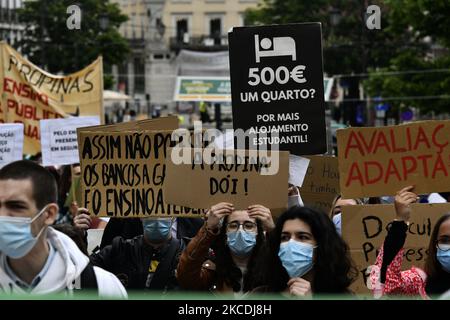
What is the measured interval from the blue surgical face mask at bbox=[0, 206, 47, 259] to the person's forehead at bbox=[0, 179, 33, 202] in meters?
0.09

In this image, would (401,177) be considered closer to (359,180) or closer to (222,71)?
(359,180)

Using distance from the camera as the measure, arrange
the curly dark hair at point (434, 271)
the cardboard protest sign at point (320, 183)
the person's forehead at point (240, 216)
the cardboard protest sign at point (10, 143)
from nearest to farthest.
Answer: the curly dark hair at point (434, 271), the person's forehead at point (240, 216), the cardboard protest sign at point (320, 183), the cardboard protest sign at point (10, 143)

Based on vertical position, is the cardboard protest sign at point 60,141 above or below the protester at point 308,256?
above

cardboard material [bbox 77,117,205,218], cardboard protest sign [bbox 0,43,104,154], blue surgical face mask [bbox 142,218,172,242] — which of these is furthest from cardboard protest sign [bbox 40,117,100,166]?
blue surgical face mask [bbox 142,218,172,242]

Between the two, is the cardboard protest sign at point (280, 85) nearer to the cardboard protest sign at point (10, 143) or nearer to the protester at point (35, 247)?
the cardboard protest sign at point (10, 143)

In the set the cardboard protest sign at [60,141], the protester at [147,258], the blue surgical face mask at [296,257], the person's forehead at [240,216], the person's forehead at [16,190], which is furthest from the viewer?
the cardboard protest sign at [60,141]

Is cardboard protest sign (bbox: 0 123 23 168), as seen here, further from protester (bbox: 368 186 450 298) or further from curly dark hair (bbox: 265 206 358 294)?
curly dark hair (bbox: 265 206 358 294)

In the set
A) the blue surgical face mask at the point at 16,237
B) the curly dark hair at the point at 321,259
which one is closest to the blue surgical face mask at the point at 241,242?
the curly dark hair at the point at 321,259

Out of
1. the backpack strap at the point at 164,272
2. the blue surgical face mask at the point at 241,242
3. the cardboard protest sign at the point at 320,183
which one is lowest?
the backpack strap at the point at 164,272

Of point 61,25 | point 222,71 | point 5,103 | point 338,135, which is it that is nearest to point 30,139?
point 5,103

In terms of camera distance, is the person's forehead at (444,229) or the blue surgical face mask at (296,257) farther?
the person's forehead at (444,229)

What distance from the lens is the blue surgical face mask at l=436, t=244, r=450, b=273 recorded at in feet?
19.1

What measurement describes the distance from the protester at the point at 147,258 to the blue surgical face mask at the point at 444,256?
5.45 feet

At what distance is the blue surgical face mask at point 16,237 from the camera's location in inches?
172
